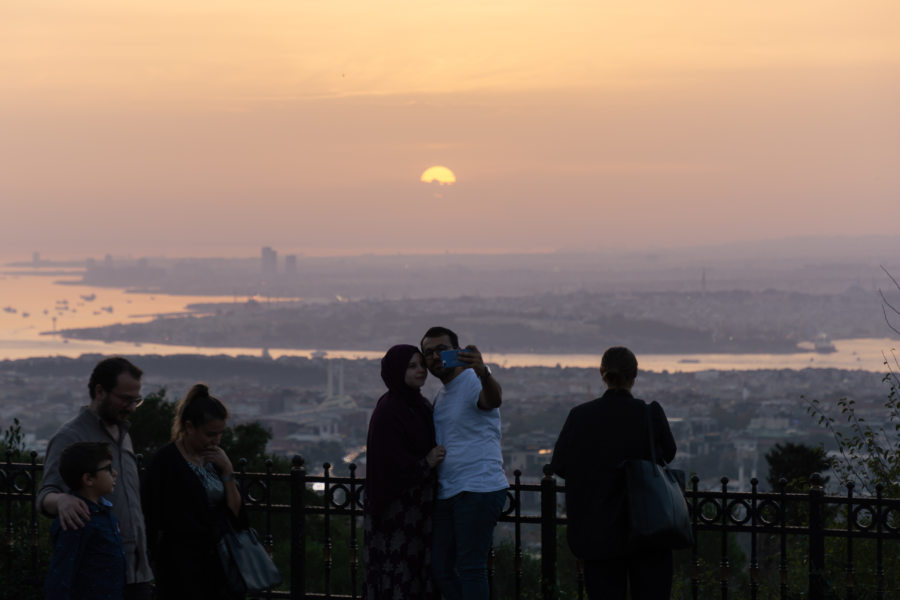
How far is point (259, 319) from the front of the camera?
5871 inches

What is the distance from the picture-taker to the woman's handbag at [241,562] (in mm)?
5074

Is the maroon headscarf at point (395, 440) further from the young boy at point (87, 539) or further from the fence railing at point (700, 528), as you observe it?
the young boy at point (87, 539)

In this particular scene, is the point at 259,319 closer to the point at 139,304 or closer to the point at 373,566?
the point at 139,304

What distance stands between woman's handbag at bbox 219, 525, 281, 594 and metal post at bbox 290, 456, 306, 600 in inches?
82.1

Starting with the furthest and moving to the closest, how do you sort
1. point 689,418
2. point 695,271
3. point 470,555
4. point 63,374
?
point 695,271
point 63,374
point 689,418
point 470,555

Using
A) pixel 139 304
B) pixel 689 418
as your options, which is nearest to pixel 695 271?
pixel 139 304

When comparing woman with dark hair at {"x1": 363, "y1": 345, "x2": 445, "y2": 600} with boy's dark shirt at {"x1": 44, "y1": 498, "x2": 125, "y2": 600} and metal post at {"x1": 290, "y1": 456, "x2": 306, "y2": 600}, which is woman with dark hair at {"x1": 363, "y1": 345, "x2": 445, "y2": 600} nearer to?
metal post at {"x1": 290, "y1": 456, "x2": 306, "y2": 600}

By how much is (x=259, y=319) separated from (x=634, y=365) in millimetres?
146297

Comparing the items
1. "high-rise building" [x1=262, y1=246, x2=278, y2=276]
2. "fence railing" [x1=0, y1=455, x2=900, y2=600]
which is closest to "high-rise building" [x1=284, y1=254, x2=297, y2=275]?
"high-rise building" [x1=262, y1=246, x2=278, y2=276]

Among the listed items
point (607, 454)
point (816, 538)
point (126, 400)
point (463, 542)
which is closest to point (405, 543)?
point (463, 542)

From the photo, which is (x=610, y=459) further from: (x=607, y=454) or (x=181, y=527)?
(x=181, y=527)

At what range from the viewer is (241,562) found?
200 inches

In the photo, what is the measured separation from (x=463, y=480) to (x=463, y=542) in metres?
0.35

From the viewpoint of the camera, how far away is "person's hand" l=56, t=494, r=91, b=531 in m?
4.71
